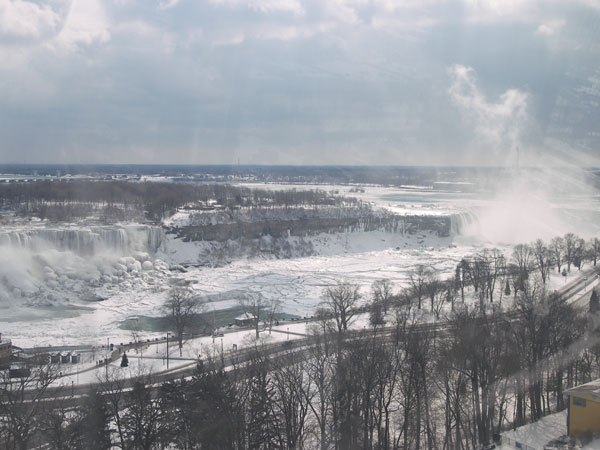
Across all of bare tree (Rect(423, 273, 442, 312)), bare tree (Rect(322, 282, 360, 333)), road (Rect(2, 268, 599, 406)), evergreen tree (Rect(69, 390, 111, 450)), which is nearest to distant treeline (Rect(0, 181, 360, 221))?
bare tree (Rect(322, 282, 360, 333))

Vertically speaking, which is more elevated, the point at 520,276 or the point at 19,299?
the point at 520,276

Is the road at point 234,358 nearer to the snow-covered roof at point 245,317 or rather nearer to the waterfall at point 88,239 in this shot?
the snow-covered roof at point 245,317

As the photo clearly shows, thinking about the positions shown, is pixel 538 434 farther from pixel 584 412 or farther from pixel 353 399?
pixel 353 399

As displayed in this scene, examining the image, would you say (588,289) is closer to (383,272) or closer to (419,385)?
(383,272)

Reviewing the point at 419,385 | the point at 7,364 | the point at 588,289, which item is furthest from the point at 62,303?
the point at 588,289

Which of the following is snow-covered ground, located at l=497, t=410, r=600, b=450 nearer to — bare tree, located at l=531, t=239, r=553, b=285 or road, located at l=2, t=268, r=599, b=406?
road, located at l=2, t=268, r=599, b=406

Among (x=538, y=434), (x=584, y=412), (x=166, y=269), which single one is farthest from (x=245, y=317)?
(x=584, y=412)
